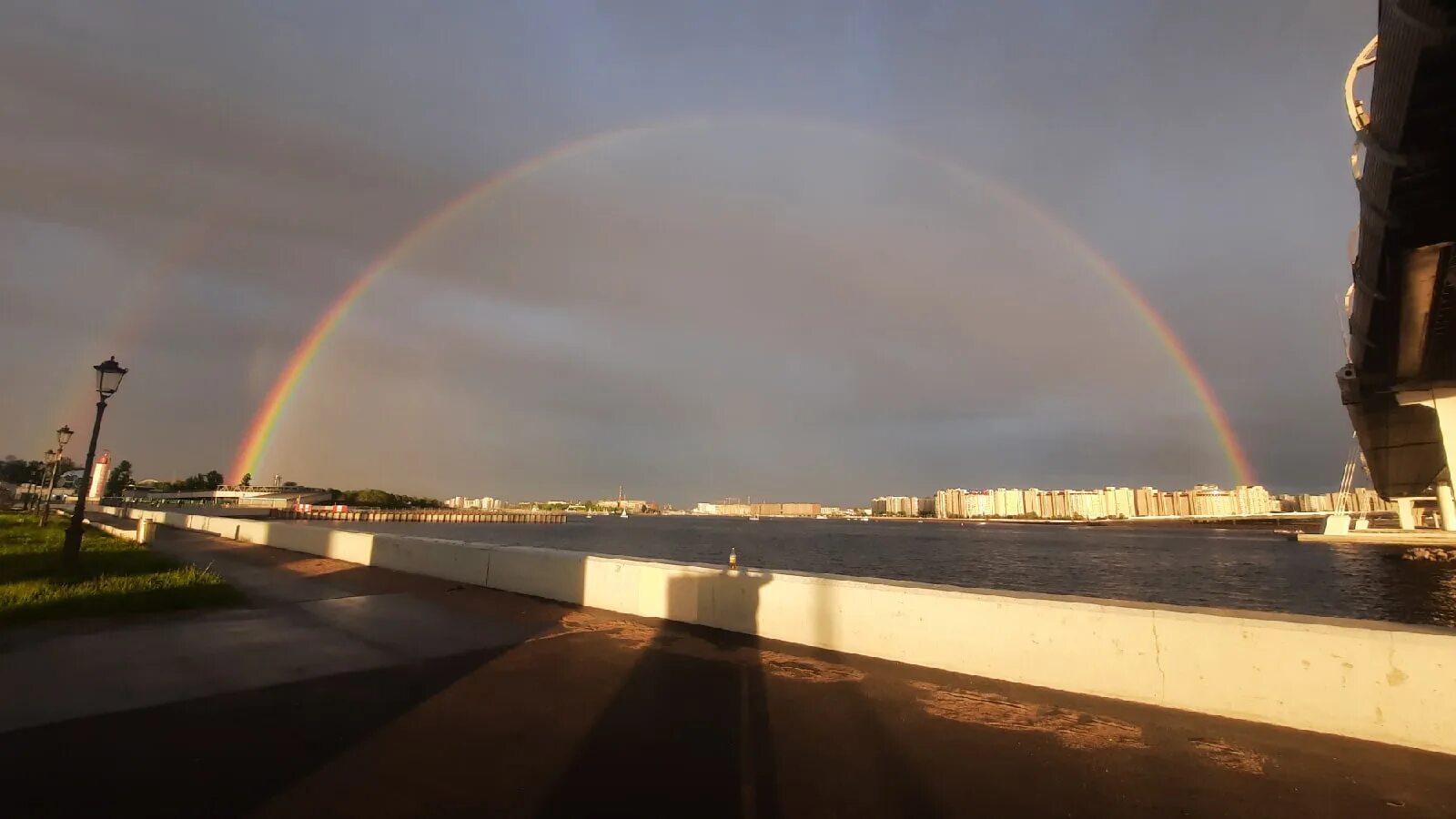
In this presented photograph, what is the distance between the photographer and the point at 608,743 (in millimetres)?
5340

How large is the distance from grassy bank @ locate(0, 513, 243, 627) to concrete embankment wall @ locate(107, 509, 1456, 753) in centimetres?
780

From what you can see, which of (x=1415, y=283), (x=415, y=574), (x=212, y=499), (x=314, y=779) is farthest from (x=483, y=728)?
(x=212, y=499)

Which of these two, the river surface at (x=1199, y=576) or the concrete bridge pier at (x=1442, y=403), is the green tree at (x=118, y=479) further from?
the concrete bridge pier at (x=1442, y=403)

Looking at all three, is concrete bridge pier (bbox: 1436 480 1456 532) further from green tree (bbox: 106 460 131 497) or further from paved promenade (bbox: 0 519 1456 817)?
green tree (bbox: 106 460 131 497)

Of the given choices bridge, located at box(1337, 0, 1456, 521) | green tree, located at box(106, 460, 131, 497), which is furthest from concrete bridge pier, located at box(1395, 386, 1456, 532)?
green tree, located at box(106, 460, 131, 497)

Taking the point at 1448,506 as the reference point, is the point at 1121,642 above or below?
below

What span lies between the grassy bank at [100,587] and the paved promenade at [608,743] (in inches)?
78.9

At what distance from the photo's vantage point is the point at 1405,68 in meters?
12.1

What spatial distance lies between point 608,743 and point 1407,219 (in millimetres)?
23217

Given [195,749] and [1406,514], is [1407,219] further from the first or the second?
[1406,514]

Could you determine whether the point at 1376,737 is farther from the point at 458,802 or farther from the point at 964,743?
the point at 458,802

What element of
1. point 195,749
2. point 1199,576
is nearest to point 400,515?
point 1199,576

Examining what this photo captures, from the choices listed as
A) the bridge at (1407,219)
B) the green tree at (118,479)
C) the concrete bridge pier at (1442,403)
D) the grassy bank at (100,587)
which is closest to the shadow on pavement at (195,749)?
the grassy bank at (100,587)

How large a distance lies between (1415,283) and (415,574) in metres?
30.4
